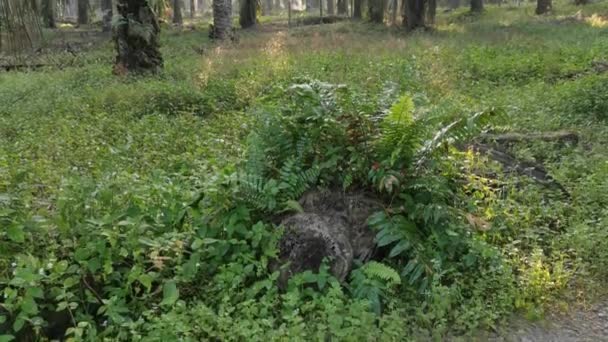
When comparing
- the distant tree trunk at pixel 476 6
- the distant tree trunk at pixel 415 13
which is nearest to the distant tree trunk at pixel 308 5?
the distant tree trunk at pixel 476 6

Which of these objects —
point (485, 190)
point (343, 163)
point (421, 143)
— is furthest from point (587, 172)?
point (343, 163)

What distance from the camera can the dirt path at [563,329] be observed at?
364cm

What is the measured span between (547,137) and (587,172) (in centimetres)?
104

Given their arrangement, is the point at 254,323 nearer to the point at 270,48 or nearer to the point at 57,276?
the point at 57,276

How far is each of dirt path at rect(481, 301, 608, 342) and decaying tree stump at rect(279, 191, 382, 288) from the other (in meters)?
1.11

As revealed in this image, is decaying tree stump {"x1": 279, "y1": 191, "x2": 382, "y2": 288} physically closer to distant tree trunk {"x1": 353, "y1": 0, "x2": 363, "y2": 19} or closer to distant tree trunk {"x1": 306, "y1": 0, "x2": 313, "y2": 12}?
distant tree trunk {"x1": 353, "y1": 0, "x2": 363, "y2": 19}

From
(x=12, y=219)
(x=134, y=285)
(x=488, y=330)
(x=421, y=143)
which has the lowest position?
(x=488, y=330)

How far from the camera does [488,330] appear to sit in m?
3.70

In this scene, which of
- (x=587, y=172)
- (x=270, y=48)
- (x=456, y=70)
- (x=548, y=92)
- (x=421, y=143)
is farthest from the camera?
(x=270, y=48)

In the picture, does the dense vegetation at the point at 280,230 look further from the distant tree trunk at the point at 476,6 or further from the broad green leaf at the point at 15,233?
the distant tree trunk at the point at 476,6

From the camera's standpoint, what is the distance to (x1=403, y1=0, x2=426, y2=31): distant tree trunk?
797 inches

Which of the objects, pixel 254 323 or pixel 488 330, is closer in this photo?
pixel 254 323

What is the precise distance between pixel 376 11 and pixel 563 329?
21589 mm

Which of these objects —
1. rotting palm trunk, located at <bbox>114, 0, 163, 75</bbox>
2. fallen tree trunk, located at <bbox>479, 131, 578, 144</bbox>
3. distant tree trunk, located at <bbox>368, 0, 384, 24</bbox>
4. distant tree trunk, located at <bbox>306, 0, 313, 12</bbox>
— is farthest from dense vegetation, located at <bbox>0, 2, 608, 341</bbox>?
distant tree trunk, located at <bbox>306, 0, 313, 12</bbox>
